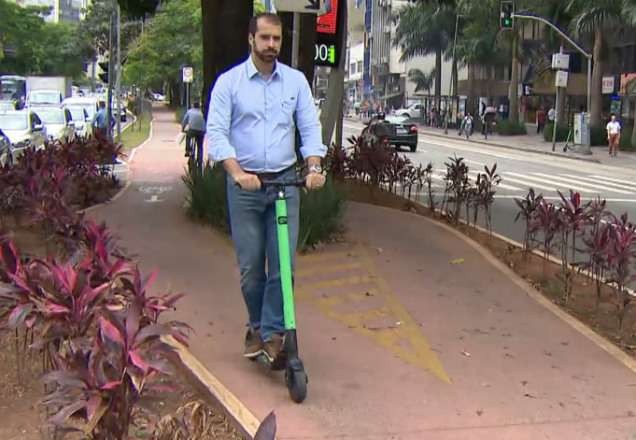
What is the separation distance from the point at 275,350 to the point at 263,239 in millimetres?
619

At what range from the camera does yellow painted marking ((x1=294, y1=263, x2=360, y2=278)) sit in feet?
24.6

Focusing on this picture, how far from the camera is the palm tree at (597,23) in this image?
35312mm

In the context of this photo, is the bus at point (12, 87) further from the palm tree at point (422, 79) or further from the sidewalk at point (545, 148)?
the sidewalk at point (545, 148)

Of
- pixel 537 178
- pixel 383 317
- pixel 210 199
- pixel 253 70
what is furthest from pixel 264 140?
pixel 537 178

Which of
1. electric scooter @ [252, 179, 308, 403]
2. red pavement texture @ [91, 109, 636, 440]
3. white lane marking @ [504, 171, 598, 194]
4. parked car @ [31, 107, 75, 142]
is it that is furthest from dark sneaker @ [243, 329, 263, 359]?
parked car @ [31, 107, 75, 142]

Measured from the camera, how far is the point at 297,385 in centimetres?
435

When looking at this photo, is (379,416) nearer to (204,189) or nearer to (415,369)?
(415,369)

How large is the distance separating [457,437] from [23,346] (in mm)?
2606

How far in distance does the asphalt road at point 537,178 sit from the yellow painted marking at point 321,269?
3997mm

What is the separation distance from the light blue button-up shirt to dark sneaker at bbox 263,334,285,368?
93 centimetres

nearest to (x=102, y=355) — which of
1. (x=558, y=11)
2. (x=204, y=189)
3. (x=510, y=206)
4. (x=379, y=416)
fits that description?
(x=379, y=416)

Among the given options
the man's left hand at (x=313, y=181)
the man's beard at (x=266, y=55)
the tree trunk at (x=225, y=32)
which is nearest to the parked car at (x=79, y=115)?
the tree trunk at (x=225, y=32)

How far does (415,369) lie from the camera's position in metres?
5.04

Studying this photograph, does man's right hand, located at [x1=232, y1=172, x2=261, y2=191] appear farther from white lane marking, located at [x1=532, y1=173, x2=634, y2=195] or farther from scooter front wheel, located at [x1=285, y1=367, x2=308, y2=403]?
white lane marking, located at [x1=532, y1=173, x2=634, y2=195]
